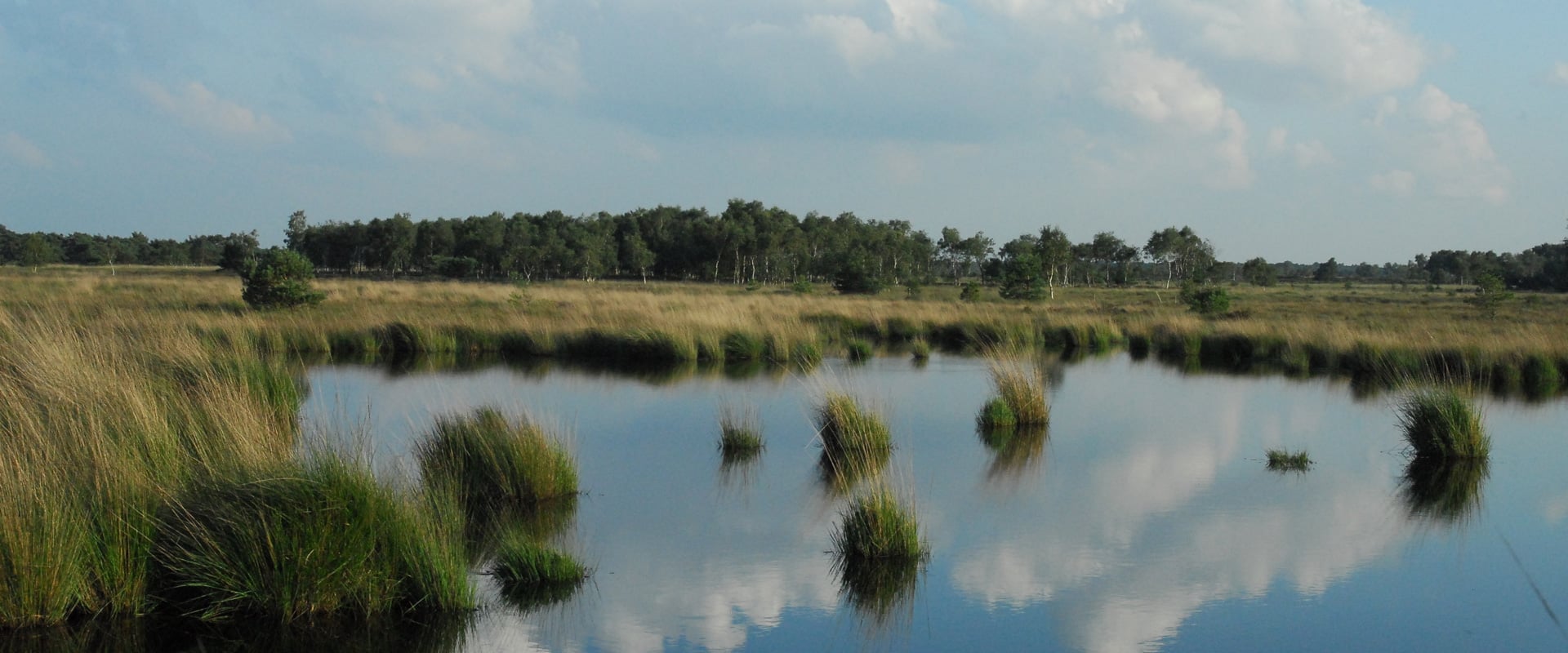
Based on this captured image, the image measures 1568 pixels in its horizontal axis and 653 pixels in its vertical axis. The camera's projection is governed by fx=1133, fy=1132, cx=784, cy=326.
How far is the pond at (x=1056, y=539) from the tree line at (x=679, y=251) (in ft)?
147

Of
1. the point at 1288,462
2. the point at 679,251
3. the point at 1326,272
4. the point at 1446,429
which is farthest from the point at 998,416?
the point at 1326,272

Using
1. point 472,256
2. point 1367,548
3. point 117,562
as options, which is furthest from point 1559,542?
point 472,256

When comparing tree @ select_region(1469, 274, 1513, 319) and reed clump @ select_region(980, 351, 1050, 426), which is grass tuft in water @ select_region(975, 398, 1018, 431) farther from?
tree @ select_region(1469, 274, 1513, 319)

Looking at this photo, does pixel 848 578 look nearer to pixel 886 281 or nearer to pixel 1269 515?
pixel 1269 515

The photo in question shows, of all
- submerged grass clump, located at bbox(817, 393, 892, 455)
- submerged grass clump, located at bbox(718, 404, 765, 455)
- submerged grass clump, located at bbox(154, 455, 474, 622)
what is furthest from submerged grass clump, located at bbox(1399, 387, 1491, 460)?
submerged grass clump, located at bbox(154, 455, 474, 622)

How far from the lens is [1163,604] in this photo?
5621 millimetres

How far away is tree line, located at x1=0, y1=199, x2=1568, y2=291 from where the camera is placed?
6806cm

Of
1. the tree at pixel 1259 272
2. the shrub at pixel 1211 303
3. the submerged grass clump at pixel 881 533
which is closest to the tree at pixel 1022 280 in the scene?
the shrub at pixel 1211 303

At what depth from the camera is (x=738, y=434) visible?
9.66 metres

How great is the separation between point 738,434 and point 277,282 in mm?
16166

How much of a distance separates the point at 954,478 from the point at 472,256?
2667 inches

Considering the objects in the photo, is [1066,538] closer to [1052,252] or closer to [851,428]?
[851,428]

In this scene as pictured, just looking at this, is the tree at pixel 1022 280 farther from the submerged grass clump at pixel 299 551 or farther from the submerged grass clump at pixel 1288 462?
the submerged grass clump at pixel 299 551

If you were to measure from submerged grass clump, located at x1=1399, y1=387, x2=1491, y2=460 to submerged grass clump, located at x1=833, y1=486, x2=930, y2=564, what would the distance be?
5876 millimetres
